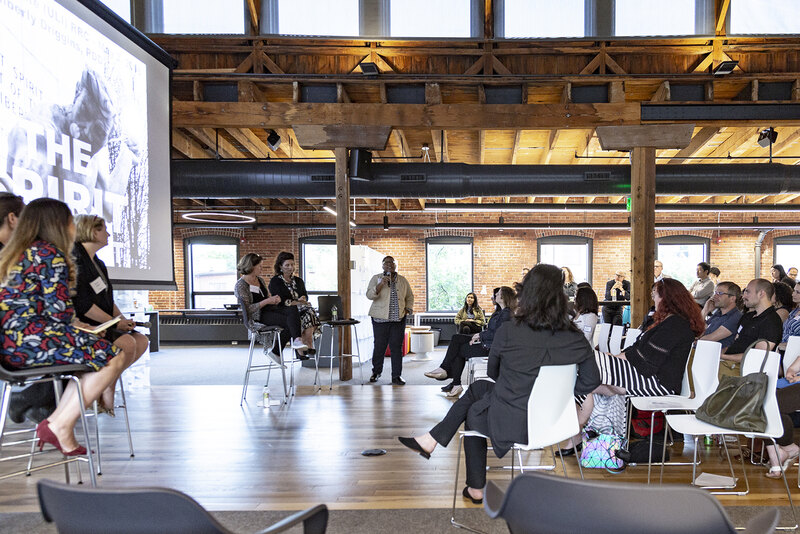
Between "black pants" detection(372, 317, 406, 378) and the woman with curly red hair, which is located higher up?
the woman with curly red hair

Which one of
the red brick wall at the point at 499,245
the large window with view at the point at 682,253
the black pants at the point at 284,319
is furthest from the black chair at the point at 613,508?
the large window with view at the point at 682,253

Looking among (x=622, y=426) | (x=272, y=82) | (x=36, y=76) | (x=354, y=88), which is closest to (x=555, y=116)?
(x=354, y=88)

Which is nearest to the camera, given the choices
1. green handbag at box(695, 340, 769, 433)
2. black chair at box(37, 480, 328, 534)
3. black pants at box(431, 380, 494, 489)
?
black chair at box(37, 480, 328, 534)

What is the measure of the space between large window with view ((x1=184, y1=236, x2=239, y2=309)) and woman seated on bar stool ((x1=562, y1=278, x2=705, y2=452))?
12.8m

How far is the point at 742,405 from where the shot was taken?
2.95 m

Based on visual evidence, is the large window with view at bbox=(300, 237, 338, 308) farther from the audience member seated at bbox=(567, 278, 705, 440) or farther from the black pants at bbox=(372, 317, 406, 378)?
the audience member seated at bbox=(567, 278, 705, 440)

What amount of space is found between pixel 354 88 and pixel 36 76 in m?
3.95

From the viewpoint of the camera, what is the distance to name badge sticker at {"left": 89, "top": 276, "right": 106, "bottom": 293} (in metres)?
3.61

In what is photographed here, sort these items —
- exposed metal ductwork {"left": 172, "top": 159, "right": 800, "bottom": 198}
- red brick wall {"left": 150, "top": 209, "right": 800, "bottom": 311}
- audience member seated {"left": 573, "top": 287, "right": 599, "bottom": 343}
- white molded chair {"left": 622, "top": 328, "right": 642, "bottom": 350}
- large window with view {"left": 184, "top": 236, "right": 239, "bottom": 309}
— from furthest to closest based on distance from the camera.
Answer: red brick wall {"left": 150, "top": 209, "right": 800, "bottom": 311}
large window with view {"left": 184, "top": 236, "right": 239, "bottom": 309}
exposed metal ductwork {"left": 172, "top": 159, "right": 800, "bottom": 198}
audience member seated {"left": 573, "top": 287, "right": 599, "bottom": 343}
white molded chair {"left": 622, "top": 328, "right": 642, "bottom": 350}

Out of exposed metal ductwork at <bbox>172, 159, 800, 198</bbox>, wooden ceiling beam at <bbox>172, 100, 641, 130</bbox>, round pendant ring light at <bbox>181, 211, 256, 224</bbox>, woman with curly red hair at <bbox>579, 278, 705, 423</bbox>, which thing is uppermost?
wooden ceiling beam at <bbox>172, 100, 641, 130</bbox>

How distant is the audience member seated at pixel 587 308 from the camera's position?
5633mm

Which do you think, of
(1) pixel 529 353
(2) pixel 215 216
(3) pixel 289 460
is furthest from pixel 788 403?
(2) pixel 215 216

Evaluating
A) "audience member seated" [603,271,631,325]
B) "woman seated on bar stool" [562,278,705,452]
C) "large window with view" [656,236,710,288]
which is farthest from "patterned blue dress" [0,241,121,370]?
"large window with view" [656,236,710,288]

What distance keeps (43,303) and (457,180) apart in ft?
21.0
